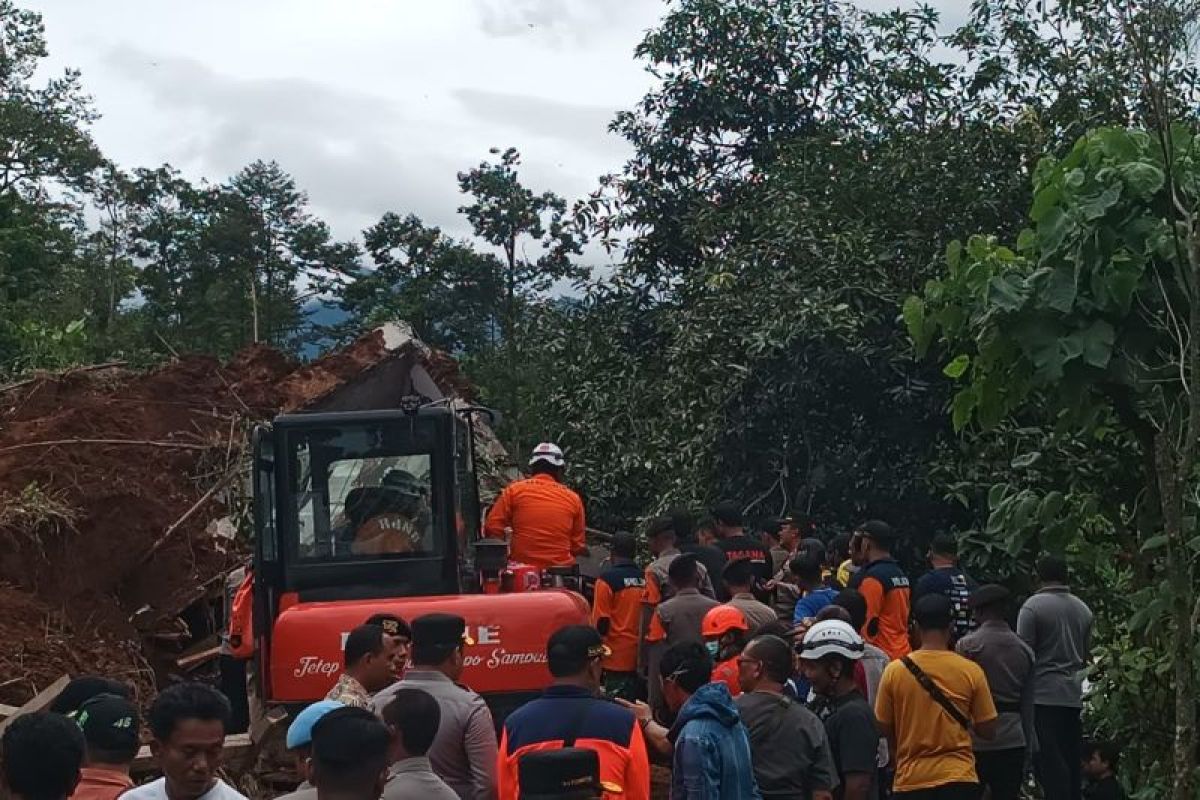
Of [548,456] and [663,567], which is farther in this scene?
[548,456]

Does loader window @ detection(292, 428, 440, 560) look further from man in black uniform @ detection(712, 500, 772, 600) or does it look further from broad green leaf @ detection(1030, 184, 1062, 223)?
broad green leaf @ detection(1030, 184, 1062, 223)

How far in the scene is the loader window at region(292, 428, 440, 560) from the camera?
877 centimetres

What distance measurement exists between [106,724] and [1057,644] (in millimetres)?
6185

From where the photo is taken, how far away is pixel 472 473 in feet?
31.6

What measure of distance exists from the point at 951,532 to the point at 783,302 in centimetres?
285

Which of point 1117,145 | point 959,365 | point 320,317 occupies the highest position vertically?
point 320,317

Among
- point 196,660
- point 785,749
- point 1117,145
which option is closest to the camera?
point 785,749

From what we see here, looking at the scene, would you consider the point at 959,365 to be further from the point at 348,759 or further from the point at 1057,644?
the point at 348,759

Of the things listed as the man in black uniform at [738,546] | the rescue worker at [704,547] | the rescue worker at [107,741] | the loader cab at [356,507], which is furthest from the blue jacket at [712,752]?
the man in black uniform at [738,546]

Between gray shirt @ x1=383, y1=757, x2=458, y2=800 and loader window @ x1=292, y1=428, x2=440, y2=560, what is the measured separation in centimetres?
411

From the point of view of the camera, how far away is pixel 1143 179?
685 cm

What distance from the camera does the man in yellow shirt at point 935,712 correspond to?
23.4 ft

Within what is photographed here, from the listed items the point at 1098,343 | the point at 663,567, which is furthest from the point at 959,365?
the point at 663,567

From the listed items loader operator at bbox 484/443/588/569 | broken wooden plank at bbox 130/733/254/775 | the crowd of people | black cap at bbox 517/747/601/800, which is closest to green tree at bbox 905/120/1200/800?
the crowd of people
